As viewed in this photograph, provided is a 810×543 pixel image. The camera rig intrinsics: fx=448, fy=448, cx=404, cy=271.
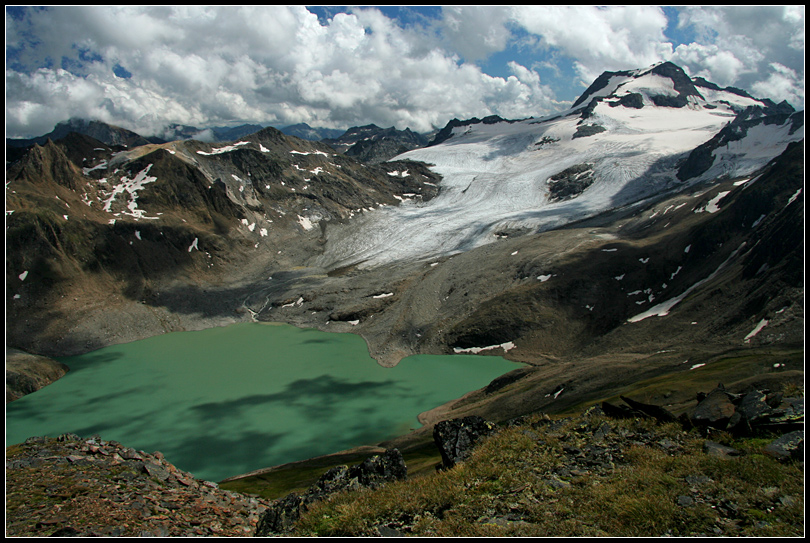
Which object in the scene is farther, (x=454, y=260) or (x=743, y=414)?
(x=454, y=260)

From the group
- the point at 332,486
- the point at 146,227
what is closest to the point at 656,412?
the point at 332,486

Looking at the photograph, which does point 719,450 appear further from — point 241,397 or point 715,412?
point 241,397

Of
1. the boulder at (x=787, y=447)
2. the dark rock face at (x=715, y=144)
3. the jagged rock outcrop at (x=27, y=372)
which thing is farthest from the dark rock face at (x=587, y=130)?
the boulder at (x=787, y=447)

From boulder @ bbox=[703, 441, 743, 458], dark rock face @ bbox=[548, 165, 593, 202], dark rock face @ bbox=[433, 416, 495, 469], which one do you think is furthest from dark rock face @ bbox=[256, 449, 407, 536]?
dark rock face @ bbox=[548, 165, 593, 202]

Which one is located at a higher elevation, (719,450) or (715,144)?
(715,144)

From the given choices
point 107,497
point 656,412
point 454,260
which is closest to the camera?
point 107,497

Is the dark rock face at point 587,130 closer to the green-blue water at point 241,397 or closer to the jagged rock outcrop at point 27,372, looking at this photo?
the green-blue water at point 241,397
